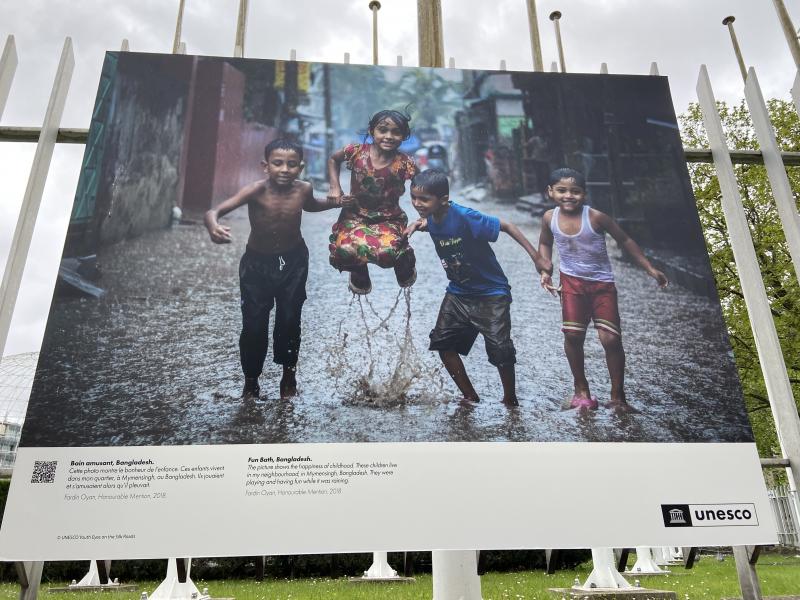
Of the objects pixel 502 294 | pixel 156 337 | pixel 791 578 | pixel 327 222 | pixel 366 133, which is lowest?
pixel 791 578

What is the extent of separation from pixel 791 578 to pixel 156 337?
26.7 feet

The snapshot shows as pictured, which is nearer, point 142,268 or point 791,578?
point 142,268

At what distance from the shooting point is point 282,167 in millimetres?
3584

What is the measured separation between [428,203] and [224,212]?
1160 millimetres

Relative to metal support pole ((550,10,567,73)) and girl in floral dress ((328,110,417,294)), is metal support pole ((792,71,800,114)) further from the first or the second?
girl in floral dress ((328,110,417,294))

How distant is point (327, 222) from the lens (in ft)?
11.7

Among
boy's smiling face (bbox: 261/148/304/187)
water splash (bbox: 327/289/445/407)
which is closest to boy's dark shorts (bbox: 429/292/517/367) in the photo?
water splash (bbox: 327/289/445/407)

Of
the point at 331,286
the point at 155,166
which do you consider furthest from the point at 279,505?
the point at 155,166

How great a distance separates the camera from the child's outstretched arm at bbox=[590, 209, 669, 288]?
139 inches

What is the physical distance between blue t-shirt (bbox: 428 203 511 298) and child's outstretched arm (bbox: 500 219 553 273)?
0.17ft

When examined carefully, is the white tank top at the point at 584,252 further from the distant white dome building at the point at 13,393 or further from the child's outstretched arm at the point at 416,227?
the distant white dome building at the point at 13,393

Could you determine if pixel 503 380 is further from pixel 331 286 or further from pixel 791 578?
pixel 791 578

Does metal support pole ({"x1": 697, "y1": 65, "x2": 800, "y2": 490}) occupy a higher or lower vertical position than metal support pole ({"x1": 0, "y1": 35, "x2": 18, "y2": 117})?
lower

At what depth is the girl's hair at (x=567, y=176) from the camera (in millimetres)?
3684
